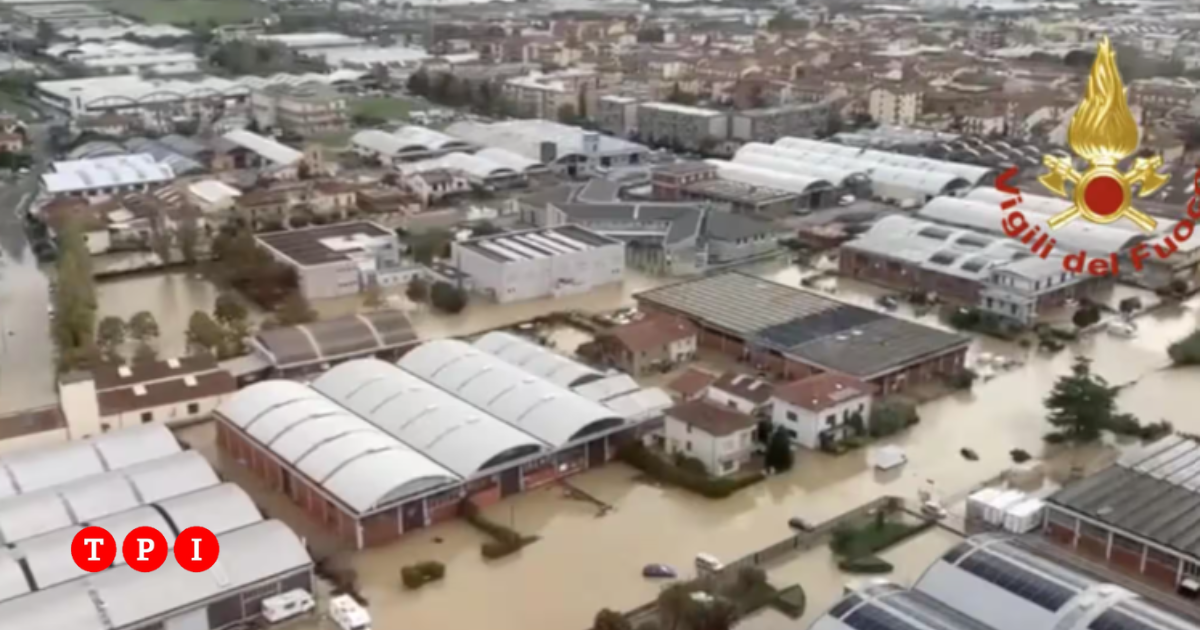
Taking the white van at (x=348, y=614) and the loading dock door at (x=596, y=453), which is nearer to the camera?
the white van at (x=348, y=614)

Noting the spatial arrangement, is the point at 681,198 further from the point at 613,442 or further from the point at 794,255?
the point at 613,442

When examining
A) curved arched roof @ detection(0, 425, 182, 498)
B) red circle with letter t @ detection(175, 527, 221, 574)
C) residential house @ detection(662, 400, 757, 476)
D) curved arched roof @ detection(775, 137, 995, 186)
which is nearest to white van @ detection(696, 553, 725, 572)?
residential house @ detection(662, 400, 757, 476)

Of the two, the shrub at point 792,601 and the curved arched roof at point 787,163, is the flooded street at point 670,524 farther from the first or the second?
the curved arched roof at point 787,163

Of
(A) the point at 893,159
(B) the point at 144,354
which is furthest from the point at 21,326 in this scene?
(A) the point at 893,159

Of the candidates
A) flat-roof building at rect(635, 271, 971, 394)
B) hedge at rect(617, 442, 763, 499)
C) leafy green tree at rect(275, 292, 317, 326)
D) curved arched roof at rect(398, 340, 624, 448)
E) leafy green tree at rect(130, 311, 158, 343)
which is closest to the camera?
hedge at rect(617, 442, 763, 499)

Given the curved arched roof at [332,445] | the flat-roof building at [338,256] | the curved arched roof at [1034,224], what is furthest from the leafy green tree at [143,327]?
the curved arched roof at [1034,224]

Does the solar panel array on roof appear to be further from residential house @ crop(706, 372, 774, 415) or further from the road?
the road
